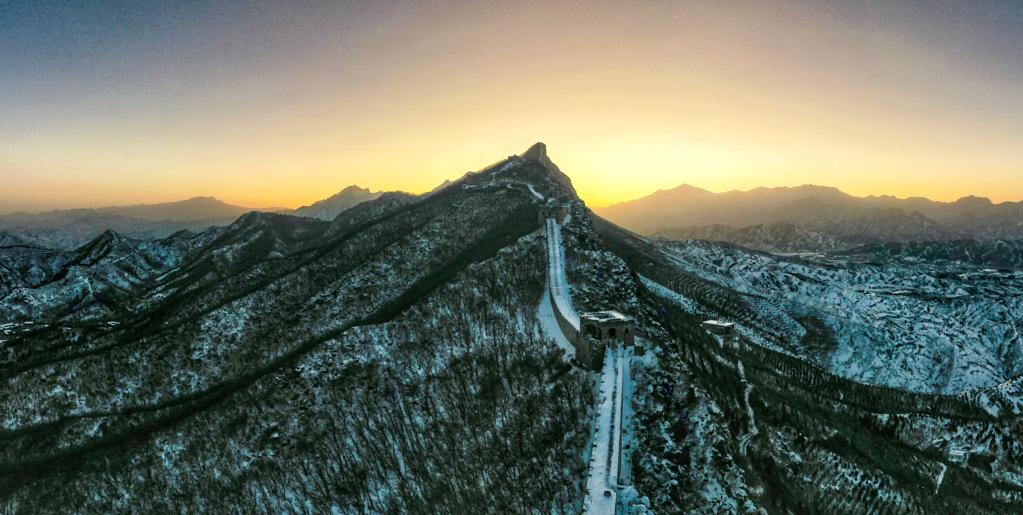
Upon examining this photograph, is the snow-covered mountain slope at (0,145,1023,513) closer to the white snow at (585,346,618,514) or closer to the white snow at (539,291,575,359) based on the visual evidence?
the white snow at (539,291,575,359)

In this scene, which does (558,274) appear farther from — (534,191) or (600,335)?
(534,191)

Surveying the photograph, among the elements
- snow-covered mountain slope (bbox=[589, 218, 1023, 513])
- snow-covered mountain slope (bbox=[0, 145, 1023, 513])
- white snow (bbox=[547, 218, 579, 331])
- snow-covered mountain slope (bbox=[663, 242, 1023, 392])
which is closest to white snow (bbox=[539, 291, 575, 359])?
snow-covered mountain slope (bbox=[0, 145, 1023, 513])

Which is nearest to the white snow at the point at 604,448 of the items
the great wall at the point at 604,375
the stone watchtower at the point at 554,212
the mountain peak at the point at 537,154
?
the great wall at the point at 604,375

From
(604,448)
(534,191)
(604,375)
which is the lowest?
(604,448)

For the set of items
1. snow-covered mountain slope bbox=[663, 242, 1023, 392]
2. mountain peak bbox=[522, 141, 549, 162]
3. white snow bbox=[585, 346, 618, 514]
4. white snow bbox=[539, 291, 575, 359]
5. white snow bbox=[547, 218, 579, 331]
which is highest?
mountain peak bbox=[522, 141, 549, 162]

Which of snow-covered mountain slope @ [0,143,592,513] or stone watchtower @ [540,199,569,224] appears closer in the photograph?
snow-covered mountain slope @ [0,143,592,513]

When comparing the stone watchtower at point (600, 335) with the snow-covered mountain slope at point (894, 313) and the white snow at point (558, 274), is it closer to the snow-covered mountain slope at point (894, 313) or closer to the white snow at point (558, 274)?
the white snow at point (558, 274)

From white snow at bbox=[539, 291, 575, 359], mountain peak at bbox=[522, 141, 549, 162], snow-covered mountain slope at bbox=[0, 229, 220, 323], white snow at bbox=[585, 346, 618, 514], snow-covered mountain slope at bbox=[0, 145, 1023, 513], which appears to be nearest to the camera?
white snow at bbox=[585, 346, 618, 514]

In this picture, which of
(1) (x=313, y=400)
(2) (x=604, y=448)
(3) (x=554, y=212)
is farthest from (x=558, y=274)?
(1) (x=313, y=400)

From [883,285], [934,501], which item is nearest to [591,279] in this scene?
[934,501]
